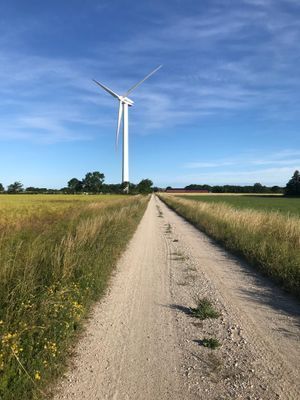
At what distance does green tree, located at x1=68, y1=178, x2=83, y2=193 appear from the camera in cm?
17125

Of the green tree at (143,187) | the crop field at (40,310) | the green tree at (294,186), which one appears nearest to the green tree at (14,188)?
the green tree at (143,187)

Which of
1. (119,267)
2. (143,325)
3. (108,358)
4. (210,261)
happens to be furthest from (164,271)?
(108,358)

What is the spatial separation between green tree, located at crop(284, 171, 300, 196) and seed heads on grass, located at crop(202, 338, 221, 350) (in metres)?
141

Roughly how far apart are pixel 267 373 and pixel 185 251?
9696 mm

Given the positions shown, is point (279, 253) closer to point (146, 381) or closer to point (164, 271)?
point (164, 271)

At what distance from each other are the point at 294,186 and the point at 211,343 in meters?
142

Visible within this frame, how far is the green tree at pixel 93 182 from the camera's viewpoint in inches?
6560

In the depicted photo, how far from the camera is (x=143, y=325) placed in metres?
6.14

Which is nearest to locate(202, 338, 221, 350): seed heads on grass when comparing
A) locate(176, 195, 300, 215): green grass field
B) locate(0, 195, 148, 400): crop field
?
locate(0, 195, 148, 400): crop field

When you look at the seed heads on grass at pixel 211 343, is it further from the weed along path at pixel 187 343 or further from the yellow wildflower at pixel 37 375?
the yellow wildflower at pixel 37 375

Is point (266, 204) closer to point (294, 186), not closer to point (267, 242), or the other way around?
point (267, 242)

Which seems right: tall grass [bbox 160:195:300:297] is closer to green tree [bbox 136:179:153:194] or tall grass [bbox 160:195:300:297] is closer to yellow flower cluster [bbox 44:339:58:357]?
yellow flower cluster [bbox 44:339:58:357]

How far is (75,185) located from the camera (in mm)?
175000

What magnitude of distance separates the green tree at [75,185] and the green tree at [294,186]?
87.8 metres
